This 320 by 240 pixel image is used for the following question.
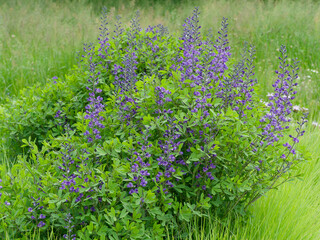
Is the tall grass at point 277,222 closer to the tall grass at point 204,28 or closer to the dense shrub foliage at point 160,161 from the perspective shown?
the dense shrub foliage at point 160,161

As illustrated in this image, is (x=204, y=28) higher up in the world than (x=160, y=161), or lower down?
lower down

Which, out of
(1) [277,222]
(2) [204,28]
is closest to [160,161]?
(1) [277,222]

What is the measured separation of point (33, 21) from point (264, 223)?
7.99 metres

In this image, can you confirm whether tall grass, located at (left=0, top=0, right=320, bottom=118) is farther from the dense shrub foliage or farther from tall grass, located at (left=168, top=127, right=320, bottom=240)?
the dense shrub foliage

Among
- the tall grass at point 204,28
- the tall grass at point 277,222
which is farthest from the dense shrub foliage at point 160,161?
the tall grass at point 204,28

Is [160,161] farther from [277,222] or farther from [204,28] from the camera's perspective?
[204,28]

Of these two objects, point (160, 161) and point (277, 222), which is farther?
point (277, 222)

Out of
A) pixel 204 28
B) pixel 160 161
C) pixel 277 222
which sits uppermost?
pixel 160 161

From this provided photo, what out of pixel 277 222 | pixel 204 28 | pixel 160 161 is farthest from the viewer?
pixel 204 28

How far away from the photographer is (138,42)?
158 inches

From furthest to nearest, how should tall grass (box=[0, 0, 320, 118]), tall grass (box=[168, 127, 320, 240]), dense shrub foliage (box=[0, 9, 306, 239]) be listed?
tall grass (box=[0, 0, 320, 118]), tall grass (box=[168, 127, 320, 240]), dense shrub foliage (box=[0, 9, 306, 239])

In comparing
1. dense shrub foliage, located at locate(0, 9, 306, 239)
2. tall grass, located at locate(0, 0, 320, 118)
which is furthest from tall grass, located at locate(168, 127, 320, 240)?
tall grass, located at locate(0, 0, 320, 118)

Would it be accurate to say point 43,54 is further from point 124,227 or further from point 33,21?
point 124,227

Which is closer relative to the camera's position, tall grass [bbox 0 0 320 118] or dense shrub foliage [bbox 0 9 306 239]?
dense shrub foliage [bbox 0 9 306 239]
